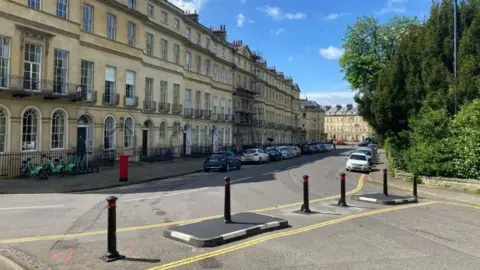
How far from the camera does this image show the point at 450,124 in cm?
1969

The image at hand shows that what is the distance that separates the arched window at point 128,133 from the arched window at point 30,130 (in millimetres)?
8841

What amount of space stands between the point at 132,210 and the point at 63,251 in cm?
428

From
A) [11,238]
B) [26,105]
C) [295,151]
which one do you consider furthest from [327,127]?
[11,238]

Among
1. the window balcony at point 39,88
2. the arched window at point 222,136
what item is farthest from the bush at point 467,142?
the arched window at point 222,136

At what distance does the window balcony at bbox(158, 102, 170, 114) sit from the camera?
1425 inches

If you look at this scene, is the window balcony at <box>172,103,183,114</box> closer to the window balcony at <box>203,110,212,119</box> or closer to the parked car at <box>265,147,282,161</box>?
the window balcony at <box>203,110,212,119</box>

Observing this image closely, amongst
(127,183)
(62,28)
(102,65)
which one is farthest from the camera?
(102,65)

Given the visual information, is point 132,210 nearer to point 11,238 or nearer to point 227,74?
point 11,238

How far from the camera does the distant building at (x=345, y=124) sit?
158475mm

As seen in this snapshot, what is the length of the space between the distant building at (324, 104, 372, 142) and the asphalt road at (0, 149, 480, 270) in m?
150

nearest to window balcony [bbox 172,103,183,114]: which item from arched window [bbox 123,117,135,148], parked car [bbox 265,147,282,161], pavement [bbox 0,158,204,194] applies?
arched window [bbox 123,117,135,148]

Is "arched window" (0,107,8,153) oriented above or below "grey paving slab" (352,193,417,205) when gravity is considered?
above

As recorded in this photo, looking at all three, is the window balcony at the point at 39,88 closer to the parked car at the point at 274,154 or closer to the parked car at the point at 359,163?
the parked car at the point at 359,163

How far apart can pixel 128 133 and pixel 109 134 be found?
2.45m
